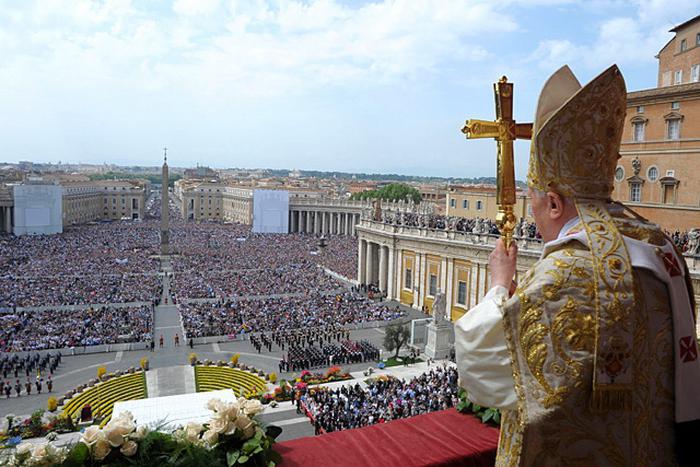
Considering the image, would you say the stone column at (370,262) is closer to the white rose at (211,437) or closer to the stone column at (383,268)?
the stone column at (383,268)

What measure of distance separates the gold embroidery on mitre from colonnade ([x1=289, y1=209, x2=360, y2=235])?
9260 centimetres

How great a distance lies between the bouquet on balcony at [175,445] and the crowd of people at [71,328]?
2644 cm

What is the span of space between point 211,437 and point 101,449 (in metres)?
0.71

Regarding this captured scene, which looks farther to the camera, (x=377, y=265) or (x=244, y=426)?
(x=377, y=265)

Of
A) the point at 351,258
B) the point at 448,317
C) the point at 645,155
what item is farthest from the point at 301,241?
the point at 645,155

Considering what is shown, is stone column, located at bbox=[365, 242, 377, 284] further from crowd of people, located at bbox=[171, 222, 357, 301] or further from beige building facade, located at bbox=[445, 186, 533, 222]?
beige building facade, located at bbox=[445, 186, 533, 222]

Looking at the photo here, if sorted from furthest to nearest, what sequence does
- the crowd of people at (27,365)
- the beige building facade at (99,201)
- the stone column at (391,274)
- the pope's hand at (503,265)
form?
1. the beige building facade at (99,201)
2. the stone column at (391,274)
3. the crowd of people at (27,365)
4. the pope's hand at (503,265)

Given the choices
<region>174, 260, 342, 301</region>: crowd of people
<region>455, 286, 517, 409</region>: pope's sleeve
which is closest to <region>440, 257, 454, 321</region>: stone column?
<region>174, 260, 342, 301</region>: crowd of people

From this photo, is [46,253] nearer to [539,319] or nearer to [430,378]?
[430,378]

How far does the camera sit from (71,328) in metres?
29.6

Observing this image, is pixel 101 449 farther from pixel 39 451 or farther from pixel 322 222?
pixel 322 222

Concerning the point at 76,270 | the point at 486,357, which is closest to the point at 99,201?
the point at 76,270

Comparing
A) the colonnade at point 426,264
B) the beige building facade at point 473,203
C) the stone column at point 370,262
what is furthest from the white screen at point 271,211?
the stone column at point 370,262

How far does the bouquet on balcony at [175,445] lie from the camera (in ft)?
11.7
